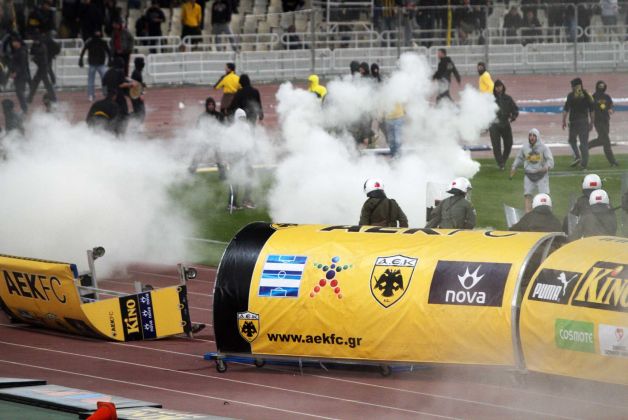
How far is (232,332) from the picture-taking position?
16.7m

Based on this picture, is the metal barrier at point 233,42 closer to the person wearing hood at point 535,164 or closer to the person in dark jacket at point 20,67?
the person in dark jacket at point 20,67

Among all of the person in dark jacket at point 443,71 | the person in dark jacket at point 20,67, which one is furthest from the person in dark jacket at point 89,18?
the person in dark jacket at point 443,71

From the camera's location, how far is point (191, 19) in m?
42.3

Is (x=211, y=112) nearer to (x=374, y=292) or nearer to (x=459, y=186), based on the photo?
(x=459, y=186)

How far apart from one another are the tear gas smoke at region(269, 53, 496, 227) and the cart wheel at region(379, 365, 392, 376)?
6.91 meters

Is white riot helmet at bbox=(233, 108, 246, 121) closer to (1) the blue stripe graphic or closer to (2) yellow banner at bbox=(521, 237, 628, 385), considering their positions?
(1) the blue stripe graphic

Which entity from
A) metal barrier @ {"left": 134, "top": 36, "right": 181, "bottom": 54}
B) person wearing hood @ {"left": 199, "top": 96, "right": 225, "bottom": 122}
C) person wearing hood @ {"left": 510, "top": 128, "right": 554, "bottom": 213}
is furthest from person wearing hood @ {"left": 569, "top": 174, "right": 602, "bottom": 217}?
metal barrier @ {"left": 134, "top": 36, "right": 181, "bottom": 54}

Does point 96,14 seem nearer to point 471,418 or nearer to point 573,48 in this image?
point 573,48

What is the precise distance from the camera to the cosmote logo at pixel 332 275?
16297mm

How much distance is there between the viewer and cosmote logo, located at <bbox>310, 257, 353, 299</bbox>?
16297 mm

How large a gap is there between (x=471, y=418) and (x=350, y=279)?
232 centimetres

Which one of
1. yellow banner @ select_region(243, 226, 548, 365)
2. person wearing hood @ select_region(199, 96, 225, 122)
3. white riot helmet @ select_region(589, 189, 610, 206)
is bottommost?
yellow banner @ select_region(243, 226, 548, 365)

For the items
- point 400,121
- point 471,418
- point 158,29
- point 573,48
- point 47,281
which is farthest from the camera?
point 158,29

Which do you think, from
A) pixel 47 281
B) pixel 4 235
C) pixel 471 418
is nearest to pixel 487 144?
pixel 4 235
